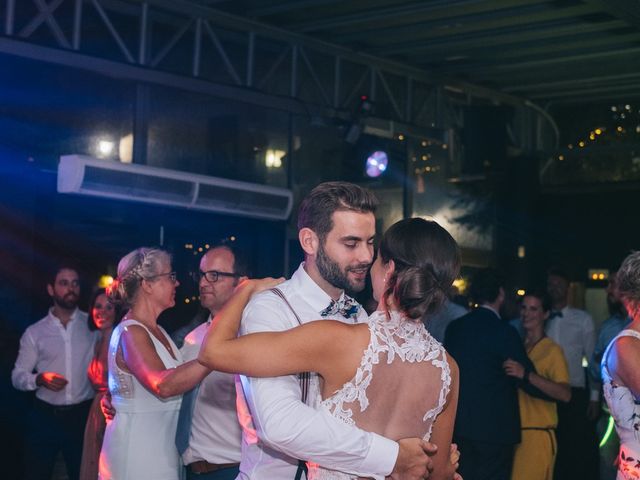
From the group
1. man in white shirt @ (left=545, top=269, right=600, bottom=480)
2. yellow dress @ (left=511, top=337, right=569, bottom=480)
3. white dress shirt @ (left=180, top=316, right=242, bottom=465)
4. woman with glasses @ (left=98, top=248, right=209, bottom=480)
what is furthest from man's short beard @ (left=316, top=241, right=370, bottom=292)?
man in white shirt @ (left=545, top=269, right=600, bottom=480)

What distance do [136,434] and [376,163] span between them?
18.8 feet

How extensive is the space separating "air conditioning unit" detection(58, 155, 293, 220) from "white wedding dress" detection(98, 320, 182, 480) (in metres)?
3.16

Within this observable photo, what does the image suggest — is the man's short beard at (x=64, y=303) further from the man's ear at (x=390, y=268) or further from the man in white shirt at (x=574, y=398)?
the man's ear at (x=390, y=268)

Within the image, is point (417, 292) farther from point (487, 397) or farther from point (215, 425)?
point (487, 397)

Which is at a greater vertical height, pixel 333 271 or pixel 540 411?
pixel 333 271

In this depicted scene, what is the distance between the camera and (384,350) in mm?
2250

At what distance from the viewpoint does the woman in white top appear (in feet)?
10.5

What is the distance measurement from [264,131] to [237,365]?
21.1ft

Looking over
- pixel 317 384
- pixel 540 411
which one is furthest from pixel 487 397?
pixel 317 384

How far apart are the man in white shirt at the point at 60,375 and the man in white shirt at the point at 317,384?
3259mm

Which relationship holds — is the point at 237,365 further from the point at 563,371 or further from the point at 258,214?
the point at 258,214

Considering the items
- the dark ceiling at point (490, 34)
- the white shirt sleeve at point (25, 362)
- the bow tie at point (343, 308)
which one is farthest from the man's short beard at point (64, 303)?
the bow tie at point (343, 308)

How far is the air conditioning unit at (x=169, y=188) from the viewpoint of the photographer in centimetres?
648

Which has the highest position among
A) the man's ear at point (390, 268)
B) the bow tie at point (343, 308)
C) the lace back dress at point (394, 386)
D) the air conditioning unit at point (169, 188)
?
the air conditioning unit at point (169, 188)
